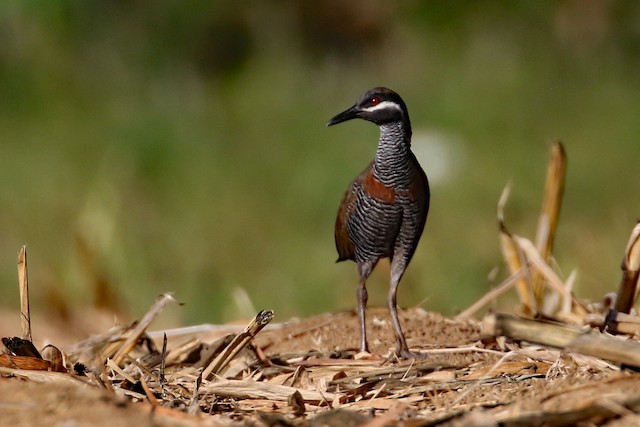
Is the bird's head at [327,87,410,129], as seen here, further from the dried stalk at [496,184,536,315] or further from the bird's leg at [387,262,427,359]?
the dried stalk at [496,184,536,315]

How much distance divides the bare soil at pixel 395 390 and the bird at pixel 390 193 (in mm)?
250

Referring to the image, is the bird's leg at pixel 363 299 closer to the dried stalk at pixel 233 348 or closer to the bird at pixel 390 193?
the bird at pixel 390 193

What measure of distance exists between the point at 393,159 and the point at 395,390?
92 centimetres

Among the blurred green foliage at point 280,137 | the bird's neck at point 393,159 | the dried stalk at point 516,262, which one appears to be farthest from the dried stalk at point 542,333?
the blurred green foliage at point 280,137

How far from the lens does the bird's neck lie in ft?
10.9

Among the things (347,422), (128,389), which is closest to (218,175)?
(128,389)

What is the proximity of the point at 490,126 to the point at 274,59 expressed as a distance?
5.63ft

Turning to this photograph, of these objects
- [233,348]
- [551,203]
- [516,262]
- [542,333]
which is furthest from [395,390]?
[551,203]

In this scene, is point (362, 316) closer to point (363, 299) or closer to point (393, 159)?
point (363, 299)

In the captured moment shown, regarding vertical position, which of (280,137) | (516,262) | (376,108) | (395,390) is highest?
(376,108)

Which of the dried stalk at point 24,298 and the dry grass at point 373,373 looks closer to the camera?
the dry grass at point 373,373

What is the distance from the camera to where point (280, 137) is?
685 centimetres

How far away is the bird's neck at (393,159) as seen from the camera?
332 cm

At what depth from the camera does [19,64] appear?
7.41 m
